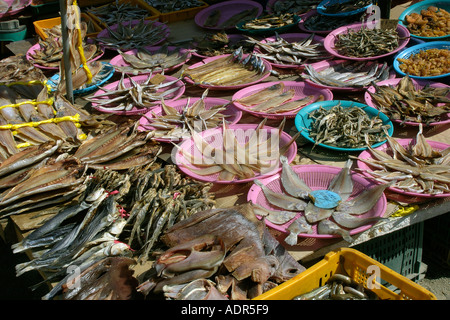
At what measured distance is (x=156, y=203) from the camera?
123 inches

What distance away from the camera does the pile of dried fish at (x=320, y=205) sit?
10.0ft

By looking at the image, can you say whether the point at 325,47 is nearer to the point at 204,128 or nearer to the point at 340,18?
the point at 340,18

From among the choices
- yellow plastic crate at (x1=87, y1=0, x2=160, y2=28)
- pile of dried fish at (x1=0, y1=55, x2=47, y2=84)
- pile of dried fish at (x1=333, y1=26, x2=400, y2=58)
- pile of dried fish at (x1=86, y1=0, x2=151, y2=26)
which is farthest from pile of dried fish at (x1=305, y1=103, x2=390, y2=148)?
pile of dried fish at (x1=86, y1=0, x2=151, y2=26)

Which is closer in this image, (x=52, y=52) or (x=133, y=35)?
(x=52, y=52)

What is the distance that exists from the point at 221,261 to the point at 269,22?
15.1 ft

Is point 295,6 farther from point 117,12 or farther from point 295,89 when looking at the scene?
point 117,12

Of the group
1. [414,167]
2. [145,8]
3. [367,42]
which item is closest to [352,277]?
[414,167]

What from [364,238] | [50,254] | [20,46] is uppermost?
[20,46]

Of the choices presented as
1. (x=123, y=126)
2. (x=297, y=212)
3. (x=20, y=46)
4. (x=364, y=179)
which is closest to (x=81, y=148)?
(x=123, y=126)

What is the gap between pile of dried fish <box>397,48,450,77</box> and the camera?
16.2 feet

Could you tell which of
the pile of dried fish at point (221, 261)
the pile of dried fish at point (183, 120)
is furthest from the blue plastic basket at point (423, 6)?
the pile of dried fish at point (221, 261)

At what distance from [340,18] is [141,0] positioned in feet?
11.5

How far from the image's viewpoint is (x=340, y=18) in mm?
6352

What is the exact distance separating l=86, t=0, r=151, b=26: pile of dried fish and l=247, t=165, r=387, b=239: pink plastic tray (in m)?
4.47
